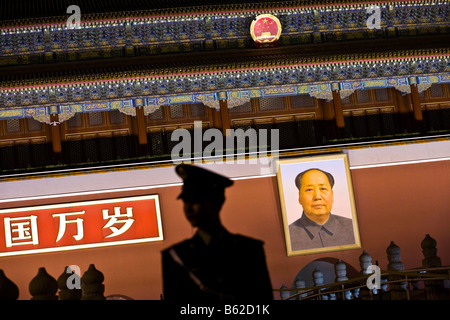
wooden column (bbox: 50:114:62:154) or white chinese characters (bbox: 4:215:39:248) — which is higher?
wooden column (bbox: 50:114:62:154)

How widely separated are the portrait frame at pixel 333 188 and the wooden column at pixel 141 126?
318 cm

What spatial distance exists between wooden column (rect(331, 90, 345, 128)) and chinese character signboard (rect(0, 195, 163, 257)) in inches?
186

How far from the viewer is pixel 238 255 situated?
278 centimetres

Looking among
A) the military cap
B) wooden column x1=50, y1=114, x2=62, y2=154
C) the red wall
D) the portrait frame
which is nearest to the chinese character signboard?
the red wall

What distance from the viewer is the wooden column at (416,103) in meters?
15.8

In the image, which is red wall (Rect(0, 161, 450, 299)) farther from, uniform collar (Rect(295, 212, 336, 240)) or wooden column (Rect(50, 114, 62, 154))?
wooden column (Rect(50, 114, 62, 154))

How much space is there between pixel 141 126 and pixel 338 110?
4.51 meters

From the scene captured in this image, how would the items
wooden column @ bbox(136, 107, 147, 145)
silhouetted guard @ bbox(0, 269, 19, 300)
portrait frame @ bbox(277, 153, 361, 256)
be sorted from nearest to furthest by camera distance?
silhouetted guard @ bbox(0, 269, 19, 300), portrait frame @ bbox(277, 153, 361, 256), wooden column @ bbox(136, 107, 147, 145)

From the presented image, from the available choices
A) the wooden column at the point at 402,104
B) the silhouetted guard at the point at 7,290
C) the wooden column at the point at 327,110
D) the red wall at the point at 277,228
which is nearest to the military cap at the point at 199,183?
the silhouetted guard at the point at 7,290

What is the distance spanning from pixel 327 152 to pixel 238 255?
11.6m

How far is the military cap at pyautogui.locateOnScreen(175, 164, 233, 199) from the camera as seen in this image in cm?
291

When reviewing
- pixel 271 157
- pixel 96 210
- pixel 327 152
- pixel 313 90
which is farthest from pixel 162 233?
pixel 313 90

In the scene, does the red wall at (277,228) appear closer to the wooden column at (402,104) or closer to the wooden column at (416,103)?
the wooden column at (416,103)
